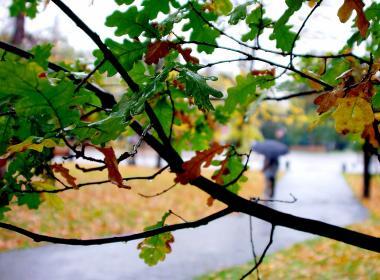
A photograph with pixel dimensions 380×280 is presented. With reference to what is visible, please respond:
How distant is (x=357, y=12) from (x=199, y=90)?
521 millimetres

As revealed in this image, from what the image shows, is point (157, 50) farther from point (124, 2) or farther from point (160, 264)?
point (160, 264)

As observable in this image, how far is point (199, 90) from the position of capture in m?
1.03

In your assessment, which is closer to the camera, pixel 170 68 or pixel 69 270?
pixel 170 68

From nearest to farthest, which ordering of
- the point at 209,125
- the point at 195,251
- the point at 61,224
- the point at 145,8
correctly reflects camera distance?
1. the point at 145,8
2. the point at 209,125
3. the point at 195,251
4. the point at 61,224

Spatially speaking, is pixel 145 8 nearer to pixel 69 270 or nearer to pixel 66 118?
pixel 66 118

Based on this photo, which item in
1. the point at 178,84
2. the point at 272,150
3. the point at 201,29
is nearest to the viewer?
the point at 201,29

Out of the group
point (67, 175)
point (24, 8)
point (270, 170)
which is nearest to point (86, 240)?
point (67, 175)

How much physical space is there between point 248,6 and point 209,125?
1.67 m

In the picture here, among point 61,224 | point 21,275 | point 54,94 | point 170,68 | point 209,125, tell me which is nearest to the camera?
point 54,94

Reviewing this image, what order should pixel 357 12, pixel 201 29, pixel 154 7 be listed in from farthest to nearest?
pixel 201 29, pixel 154 7, pixel 357 12

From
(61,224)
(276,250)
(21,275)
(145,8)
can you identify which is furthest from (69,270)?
(145,8)

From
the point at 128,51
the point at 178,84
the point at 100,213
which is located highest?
the point at 100,213

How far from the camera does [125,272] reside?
6.06 meters

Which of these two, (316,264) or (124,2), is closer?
(124,2)
